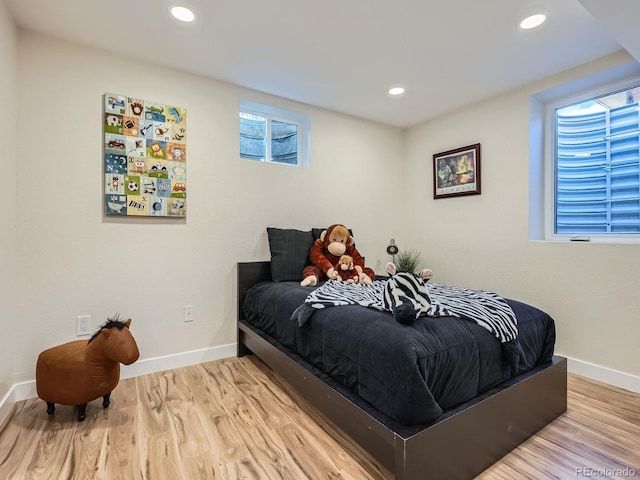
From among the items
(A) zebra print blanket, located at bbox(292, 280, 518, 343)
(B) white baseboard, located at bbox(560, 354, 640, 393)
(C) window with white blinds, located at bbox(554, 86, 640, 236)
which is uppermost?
(C) window with white blinds, located at bbox(554, 86, 640, 236)

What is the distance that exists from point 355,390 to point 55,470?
1.35m

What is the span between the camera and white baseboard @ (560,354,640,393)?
7.00 feet

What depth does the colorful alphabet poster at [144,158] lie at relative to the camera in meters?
2.22

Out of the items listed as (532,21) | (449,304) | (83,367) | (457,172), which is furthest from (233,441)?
(457,172)

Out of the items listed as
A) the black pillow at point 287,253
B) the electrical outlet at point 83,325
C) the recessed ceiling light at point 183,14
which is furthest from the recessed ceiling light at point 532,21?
the electrical outlet at point 83,325

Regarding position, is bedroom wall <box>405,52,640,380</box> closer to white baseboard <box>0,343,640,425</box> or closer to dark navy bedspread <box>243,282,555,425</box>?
white baseboard <box>0,343,640,425</box>

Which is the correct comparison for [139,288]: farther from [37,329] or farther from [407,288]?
[407,288]

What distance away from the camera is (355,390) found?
1476 millimetres

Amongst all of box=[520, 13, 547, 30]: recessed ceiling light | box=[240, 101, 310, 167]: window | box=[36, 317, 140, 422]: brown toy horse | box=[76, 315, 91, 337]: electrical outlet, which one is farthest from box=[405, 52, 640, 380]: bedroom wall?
box=[76, 315, 91, 337]: electrical outlet

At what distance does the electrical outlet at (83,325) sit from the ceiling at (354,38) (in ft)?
6.07

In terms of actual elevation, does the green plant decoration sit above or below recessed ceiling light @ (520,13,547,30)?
below

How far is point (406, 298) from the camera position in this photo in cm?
154

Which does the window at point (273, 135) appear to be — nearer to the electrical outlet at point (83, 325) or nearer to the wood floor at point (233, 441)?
the electrical outlet at point (83, 325)

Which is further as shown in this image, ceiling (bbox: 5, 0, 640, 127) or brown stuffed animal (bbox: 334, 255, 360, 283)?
brown stuffed animal (bbox: 334, 255, 360, 283)
